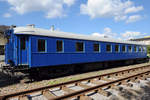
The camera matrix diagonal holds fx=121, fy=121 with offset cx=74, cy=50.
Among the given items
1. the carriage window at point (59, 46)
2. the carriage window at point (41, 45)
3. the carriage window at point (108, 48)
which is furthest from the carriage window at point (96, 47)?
the carriage window at point (41, 45)

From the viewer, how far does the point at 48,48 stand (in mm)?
7527

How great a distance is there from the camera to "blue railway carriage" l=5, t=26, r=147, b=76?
6914mm

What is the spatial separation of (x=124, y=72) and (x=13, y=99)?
25.5 feet

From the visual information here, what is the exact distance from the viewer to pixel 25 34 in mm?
6805

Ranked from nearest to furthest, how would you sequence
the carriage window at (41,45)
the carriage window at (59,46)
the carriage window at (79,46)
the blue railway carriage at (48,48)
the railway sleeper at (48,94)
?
the railway sleeper at (48,94) < the blue railway carriage at (48,48) < the carriage window at (41,45) < the carriage window at (59,46) < the carriage window at (79,46)

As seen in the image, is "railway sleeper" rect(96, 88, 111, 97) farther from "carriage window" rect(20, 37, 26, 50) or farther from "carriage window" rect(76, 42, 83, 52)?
"carriage window" rect(20, 37, 26, 50)

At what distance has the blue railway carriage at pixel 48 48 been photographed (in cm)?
691

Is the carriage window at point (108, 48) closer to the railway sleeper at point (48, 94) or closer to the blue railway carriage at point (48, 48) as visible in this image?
the blue railway carriage at point (48, 48)

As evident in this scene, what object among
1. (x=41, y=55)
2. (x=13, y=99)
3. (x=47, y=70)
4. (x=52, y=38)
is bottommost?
(x=13, y=99)

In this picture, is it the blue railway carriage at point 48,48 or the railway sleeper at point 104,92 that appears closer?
the railway sleeper at point 104,92

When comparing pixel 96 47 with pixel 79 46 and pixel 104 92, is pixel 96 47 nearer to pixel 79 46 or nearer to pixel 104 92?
pixel 79 46

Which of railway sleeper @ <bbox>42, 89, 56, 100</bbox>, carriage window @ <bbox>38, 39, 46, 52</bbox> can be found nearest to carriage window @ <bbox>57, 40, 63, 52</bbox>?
carriage window @ <bbox>38, 39, 46, 52</bbox>

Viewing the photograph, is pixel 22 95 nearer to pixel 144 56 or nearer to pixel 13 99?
pixel 13 99

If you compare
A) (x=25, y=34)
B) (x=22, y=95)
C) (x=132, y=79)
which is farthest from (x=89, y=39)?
(x=22, y=95)
